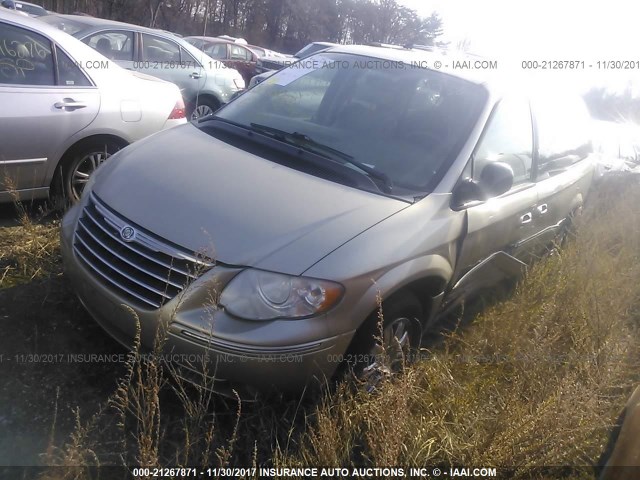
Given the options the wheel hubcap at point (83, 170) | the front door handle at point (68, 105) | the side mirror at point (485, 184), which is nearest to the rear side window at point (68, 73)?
the front door handle at point (68, 105)

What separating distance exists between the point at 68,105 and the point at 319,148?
2041 mm

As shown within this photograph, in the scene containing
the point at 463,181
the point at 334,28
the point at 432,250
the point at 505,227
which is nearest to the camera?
the point at 432,250

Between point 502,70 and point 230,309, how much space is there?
8.73 ft

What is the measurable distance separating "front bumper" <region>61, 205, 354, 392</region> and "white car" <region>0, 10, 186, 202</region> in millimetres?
1928

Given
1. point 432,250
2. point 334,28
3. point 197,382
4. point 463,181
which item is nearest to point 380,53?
point 463,181

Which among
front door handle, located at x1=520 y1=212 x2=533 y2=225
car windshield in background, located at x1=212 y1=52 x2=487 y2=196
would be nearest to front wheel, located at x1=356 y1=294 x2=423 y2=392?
car windshield in background, located at x1=212 y1=52 x2=487 y2=196

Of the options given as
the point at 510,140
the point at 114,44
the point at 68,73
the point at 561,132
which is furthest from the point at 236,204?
the point at 114,44

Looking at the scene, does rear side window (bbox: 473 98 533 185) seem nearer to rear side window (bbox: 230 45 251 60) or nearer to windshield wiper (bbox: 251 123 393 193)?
windshield wiper (bbox: 251 123 393 193)

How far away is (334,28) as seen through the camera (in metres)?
47.2

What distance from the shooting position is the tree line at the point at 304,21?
4037 cm

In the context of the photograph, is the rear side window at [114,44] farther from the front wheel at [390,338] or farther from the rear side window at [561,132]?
the front wheel at [390,338]

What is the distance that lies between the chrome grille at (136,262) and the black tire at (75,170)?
1.60m

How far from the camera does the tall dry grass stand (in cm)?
225

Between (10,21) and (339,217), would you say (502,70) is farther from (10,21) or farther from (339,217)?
(10,21)
